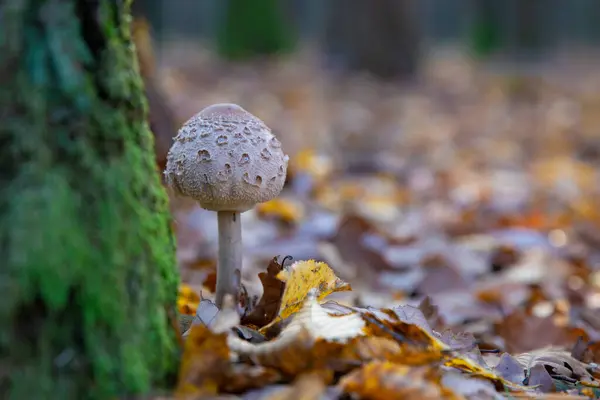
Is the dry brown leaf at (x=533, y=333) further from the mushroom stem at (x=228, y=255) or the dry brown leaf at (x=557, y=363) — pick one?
the mushroom stem at (x=228, y=255)

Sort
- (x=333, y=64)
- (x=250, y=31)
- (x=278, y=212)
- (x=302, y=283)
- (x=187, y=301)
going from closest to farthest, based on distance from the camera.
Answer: (x=302, y=283) < (x=187, y=301) < (x=278, y=212) < (x=333, y=64) < (x=250, y=31)

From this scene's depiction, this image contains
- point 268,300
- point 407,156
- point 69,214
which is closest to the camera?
point 69,214

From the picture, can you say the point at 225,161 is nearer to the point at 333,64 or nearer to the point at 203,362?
the point at 203,362

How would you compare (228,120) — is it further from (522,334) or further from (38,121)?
(522,334)

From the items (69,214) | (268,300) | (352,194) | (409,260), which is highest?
(69,214)

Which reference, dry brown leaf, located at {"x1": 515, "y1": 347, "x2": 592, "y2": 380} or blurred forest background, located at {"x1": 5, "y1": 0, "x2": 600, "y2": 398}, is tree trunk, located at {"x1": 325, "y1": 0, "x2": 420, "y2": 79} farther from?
dry brown leaf, located at {"x1": 515, "y1": 347, "x2": 592, "y2": 380}

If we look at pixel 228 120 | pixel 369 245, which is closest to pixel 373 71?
pixel 369 245

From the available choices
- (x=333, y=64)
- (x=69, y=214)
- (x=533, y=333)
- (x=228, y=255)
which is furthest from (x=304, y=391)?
(x=333, y=64)
